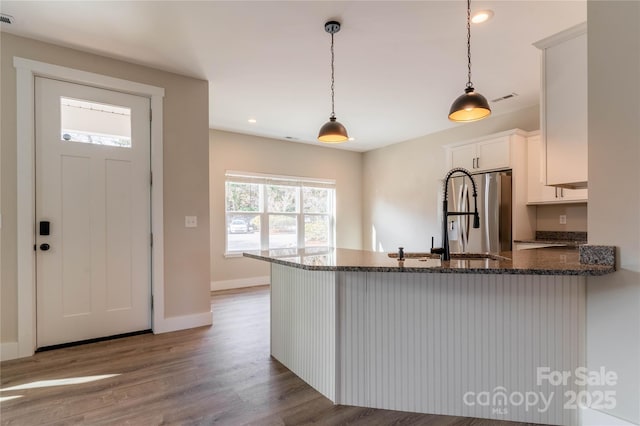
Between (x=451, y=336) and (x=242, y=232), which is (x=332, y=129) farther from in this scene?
(x=242, y=232)

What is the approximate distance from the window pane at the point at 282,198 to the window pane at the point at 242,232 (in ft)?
1.32

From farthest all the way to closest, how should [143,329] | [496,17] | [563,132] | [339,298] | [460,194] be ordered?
1. [460,194]
2. [143,329]
3. [496,17]
4. [563,132]
5. [339,298]

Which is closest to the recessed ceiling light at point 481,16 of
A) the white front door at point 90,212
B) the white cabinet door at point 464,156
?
the white cabinet door at point 464,156

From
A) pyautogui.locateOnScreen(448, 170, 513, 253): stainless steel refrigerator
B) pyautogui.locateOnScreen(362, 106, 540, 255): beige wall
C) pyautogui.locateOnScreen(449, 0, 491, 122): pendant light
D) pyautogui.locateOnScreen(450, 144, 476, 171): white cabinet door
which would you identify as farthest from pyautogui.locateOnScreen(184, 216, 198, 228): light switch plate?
pyautogui.locateOnScreen(362, 106, 540, 255): beige wall

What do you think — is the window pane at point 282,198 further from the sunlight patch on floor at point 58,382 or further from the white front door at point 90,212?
the sunlight patch on floor at point 58,382

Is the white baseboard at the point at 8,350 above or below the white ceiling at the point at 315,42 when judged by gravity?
below

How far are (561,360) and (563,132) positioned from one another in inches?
61.5

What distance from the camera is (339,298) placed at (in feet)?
6.64

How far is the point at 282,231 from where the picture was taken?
6.24 metres

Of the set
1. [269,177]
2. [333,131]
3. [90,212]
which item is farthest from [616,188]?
[269,177]

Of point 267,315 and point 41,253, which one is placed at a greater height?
point 41,253

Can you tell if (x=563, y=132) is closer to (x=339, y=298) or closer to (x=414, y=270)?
(x=414, y=270)

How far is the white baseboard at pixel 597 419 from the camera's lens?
1659 mm

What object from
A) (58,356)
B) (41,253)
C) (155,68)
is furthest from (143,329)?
(155,68)
